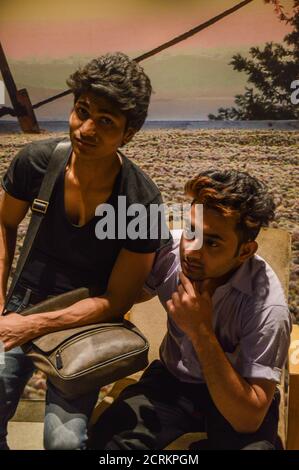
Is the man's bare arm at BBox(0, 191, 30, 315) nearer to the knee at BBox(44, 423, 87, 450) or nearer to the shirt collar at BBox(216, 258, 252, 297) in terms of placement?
the knee at BBox(44, 423, 87, 450)

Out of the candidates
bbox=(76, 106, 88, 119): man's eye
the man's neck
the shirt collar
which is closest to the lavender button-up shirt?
the shirt collar

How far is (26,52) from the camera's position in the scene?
238cm

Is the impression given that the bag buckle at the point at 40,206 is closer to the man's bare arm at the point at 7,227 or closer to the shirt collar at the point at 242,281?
the man's bare arm at the point at 7,227

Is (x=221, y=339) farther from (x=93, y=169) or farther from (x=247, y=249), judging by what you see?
(x=93, y=169)

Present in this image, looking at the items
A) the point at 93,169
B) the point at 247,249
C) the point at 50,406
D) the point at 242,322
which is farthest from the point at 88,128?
the point at 50,406

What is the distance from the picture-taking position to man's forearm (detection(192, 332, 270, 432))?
1617 millimetres

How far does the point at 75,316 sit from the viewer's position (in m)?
1.88

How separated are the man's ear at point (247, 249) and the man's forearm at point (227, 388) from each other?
0.87 ft

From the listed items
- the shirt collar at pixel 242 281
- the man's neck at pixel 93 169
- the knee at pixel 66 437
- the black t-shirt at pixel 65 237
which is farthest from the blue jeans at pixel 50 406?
the shirt collar at pixel 242 281

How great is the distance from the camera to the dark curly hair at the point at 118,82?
171cm
